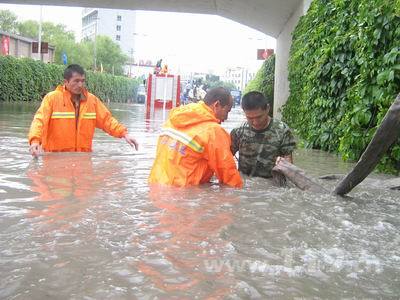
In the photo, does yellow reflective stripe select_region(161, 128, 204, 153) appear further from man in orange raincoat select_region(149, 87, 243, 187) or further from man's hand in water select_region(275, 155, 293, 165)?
man's hand in water select_region(275, 155, 293, 165)

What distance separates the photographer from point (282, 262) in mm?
2836

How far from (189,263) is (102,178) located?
3013mm

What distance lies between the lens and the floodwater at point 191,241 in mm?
2457

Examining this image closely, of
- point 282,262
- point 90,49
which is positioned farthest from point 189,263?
point 90,49

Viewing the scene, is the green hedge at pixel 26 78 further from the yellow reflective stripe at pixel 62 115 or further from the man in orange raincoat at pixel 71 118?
the yellow reflective stripe at pixel 62 115

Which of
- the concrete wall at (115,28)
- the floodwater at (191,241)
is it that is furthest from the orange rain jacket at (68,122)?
the concrete wall at (115,28)

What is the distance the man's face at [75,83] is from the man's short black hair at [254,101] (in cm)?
236

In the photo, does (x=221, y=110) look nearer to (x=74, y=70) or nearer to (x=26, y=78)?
(x=74, y=70)

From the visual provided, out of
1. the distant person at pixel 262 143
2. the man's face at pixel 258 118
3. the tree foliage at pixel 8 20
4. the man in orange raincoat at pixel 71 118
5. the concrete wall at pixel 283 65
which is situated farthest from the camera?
the tree foliage at pixel 8 20

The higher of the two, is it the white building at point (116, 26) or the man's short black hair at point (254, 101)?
the white building at point (116, 26)

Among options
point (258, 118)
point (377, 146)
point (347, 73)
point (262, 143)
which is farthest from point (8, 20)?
point (377, 146)

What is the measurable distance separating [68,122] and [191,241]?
13.6ft

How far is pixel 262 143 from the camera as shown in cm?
589

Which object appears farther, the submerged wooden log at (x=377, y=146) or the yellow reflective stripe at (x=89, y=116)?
the yellow reflective stripe at (x=89, y=116)
